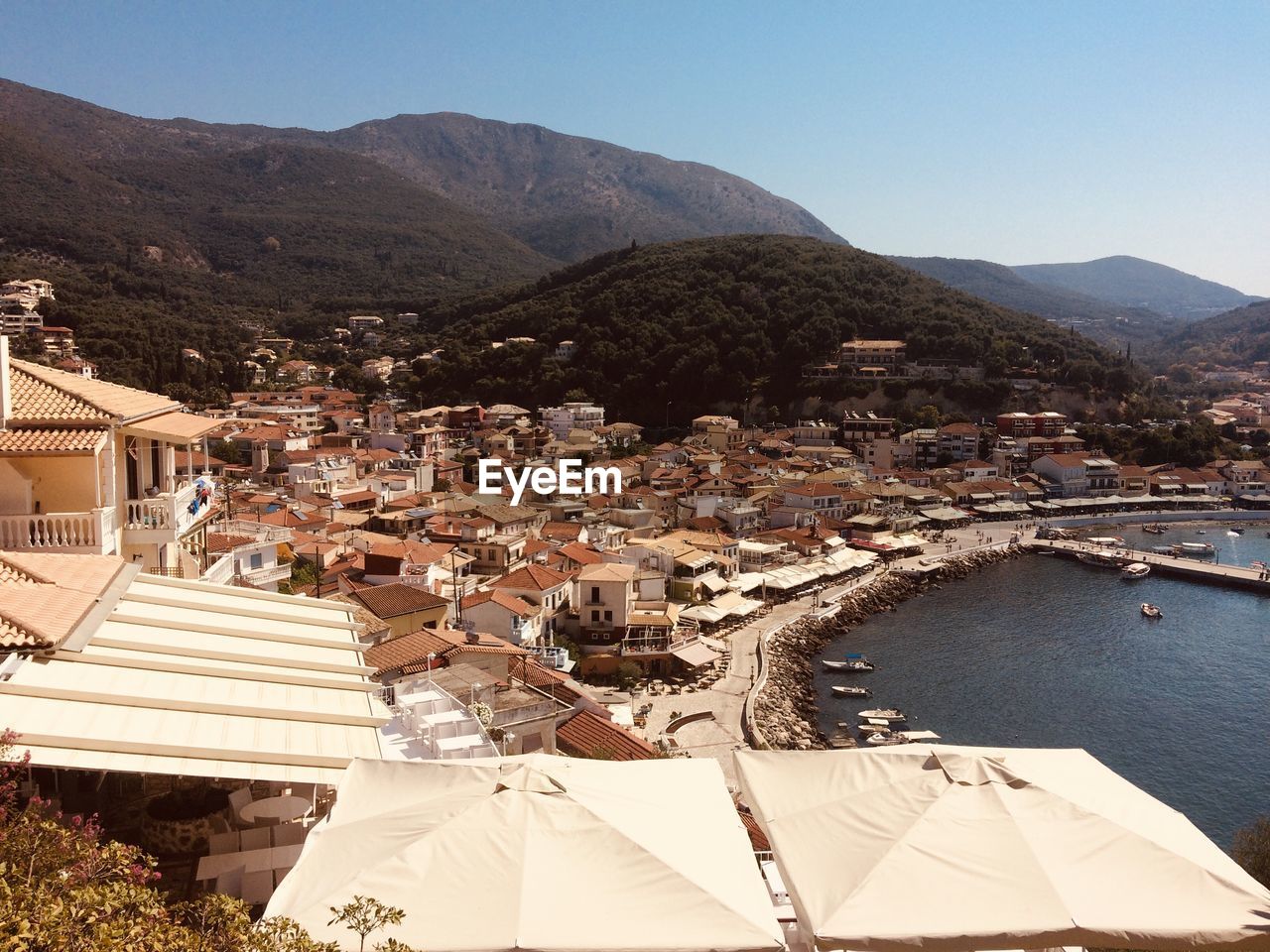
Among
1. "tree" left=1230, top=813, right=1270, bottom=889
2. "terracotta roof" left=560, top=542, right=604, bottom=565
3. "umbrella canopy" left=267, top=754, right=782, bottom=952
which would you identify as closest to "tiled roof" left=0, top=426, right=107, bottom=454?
"umbrella canopy" left=267, top=754, right=782, bottom=952

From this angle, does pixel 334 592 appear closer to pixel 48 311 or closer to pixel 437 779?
pixel 437 779

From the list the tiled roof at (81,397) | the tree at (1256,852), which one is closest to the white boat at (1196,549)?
the tree at (1256,852)

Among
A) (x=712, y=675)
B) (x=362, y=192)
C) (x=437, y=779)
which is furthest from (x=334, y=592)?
(x=362, y=192)

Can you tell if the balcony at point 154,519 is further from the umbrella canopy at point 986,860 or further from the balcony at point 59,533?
the umbrella canopy at point 986,860

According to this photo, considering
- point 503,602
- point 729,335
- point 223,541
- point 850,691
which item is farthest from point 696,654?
point 729,335

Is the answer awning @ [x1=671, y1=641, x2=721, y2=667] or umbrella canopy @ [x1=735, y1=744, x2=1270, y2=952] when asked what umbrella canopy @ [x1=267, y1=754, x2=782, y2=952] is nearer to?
umbrella canopy @ [x1=735, y1=744, x2=1270, y2=952]

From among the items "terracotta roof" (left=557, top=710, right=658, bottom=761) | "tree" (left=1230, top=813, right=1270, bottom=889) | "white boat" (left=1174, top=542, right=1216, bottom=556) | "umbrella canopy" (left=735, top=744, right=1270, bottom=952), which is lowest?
"white boat" (left=1174, top=542, right=1216, bottom=556)
